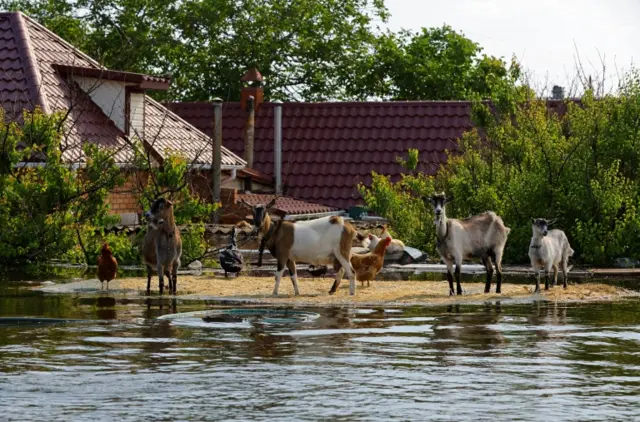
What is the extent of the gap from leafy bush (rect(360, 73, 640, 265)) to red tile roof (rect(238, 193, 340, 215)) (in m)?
6.18

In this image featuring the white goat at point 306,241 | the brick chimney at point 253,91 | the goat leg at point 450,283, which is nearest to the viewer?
the goat leg at point 450,283

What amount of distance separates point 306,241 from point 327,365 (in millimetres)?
7773

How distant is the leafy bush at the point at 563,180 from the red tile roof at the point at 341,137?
29.9 feet

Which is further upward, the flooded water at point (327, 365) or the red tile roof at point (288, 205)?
the red tile roof at point (288, 205)

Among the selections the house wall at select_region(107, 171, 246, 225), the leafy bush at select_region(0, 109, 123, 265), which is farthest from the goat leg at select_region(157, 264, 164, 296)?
the house wall at select_region(107, 171, 246, 225)

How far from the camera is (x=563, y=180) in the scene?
31.9m

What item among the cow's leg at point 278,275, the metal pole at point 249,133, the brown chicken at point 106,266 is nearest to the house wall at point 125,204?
the metal pole at point 249,133

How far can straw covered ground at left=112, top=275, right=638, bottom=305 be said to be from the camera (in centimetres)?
2212

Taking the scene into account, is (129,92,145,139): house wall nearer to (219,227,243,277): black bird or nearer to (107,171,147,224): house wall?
(107,171,147,224): house wall

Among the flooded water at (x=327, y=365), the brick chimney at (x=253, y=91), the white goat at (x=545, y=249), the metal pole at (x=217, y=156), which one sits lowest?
the flooded water at (x=327, y=365)

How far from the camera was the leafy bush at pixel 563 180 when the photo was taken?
30.8 meters

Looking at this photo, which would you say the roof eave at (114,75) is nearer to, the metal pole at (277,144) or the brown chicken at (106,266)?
the metal pole at (277,144)

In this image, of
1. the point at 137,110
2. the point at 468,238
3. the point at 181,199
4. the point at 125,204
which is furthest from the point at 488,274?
the point at 137,110

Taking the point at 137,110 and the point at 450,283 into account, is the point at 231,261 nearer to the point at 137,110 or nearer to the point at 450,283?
the point at 450,283
